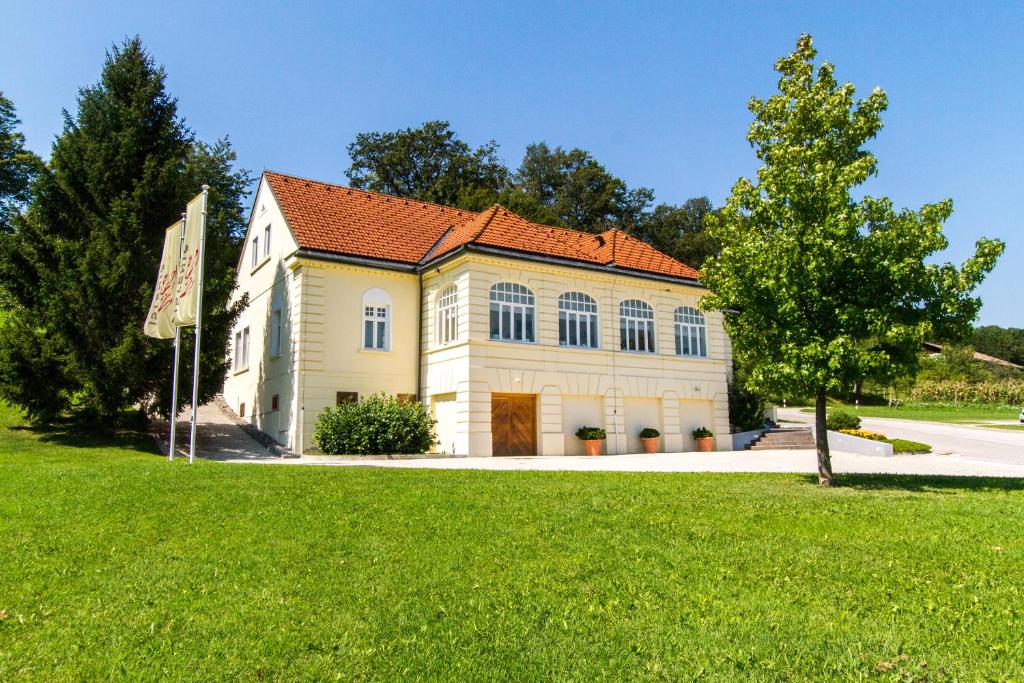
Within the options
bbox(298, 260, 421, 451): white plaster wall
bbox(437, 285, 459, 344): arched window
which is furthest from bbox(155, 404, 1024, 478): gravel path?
bbox(437, 285, 459, 344): arched window

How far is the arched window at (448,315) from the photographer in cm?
2432

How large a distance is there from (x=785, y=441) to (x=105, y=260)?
24.4m

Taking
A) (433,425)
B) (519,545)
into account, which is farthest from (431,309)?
(519,545)

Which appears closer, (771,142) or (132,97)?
(771,142)

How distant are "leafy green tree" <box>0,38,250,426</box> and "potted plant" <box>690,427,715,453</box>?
16904mm

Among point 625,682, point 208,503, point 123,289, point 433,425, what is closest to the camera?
point 625,682

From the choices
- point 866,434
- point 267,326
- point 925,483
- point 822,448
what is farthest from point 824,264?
point 267,326

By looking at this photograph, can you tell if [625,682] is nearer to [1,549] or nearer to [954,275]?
[1,549]

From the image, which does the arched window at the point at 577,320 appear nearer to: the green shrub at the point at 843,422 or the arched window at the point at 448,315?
the arched window at the point at 448,315

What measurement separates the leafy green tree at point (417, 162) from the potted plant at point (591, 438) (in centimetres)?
2898

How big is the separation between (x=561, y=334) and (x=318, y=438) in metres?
8.76

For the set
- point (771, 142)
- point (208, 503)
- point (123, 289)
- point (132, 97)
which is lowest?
point (208, 503)

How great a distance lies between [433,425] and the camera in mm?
23422

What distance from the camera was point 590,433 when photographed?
25.1 meters
